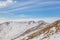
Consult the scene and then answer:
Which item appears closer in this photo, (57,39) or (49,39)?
(57,39)

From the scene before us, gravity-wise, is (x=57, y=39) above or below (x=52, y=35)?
below

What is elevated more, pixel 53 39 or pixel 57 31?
pixel 57 31

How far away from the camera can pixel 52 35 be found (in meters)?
86.9

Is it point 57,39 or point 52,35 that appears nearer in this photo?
point 57,39

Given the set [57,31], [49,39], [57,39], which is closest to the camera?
[57,39]

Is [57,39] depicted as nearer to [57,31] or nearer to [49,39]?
[49,39]

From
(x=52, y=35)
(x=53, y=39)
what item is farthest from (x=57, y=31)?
(x=53, y=39)

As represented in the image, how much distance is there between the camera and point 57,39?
252 feet

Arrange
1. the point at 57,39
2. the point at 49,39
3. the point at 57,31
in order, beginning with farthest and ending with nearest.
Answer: the point at 57,31
the point at 49,39
the point at 57,39

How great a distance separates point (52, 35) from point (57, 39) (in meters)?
10.1

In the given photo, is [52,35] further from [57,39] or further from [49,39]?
[57,39]

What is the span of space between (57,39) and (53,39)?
2.62 m

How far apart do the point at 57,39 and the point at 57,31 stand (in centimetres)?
1496

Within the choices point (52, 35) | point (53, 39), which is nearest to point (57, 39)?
point (53, 39)
